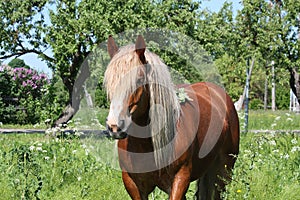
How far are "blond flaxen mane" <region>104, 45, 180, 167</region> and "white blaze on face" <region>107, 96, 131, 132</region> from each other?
0.05m

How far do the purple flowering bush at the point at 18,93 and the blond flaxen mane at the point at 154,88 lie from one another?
723 inches

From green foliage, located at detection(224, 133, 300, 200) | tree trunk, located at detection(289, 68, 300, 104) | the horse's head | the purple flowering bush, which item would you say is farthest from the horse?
the purple flowering bush

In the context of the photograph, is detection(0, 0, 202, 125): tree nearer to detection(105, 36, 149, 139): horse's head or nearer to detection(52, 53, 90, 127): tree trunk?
detection(52, 53, 90, 127): tree trunk

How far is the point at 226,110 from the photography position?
4.87 meters

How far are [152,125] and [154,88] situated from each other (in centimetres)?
28

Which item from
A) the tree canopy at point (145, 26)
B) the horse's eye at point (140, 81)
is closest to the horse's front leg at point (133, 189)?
the horse's eye at point (140, 81)

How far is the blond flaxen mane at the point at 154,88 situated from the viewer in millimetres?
3158

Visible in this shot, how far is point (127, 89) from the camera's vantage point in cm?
311

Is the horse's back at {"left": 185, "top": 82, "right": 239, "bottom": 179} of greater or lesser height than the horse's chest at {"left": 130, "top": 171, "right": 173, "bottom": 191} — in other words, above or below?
above

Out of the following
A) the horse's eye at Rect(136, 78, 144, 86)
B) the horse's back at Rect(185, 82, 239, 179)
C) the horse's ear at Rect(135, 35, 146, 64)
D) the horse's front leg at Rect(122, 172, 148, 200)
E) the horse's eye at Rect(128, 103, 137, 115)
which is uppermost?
the horse's ear at Rect(135, 35, 146, 64)

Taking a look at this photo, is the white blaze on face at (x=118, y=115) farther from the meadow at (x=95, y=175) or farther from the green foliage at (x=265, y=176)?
the green foliage at (x=265, y=176)

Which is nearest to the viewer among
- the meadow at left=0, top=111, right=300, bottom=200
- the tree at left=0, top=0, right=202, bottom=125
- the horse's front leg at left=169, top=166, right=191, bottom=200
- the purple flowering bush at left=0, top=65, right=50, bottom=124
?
the horse's front leg at left=169, top=166, right=191, bottom=200

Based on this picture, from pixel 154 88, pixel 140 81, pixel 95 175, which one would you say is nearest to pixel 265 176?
pixel 95 175

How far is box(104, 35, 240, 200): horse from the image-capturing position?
10.3ft
